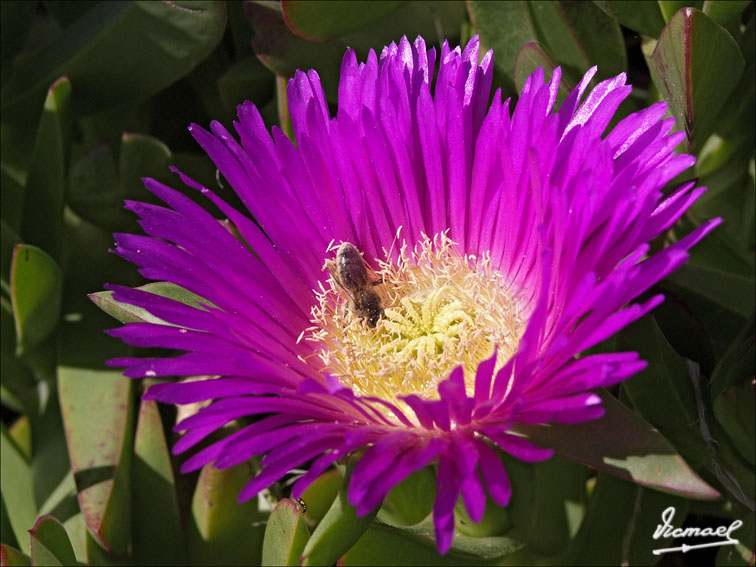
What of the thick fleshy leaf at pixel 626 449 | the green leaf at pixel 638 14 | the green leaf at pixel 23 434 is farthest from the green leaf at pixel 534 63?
the green leaf at pixel 23 434

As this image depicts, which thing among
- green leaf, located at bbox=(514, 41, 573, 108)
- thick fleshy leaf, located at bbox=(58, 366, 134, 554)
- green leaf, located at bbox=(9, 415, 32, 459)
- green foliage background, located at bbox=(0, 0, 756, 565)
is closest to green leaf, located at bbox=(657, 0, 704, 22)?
green foliage background, located at bbox=(0, 0, 756, 565)

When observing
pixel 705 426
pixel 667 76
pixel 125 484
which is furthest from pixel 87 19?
pixel 705 426

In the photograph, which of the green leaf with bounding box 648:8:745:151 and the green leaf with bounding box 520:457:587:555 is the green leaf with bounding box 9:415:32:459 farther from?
the green leaf with bounding box 648:8:745:151

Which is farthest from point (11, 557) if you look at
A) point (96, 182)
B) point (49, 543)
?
point (96, 182)

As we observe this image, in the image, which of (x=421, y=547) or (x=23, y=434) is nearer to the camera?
→ (x=421, y=547)

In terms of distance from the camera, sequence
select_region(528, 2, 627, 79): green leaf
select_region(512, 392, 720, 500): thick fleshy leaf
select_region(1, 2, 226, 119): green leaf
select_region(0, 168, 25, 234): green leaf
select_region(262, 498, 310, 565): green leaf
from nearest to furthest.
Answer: select_region(512, 392, 720, 500): thick fleshy leaf < select_region(262, 498, 310, 565): green leaf < select_region(528, 2, 627, 79): green leaf < select_region(1, 2, 226, 119): green leaf < select_region(0, 168, 25, 234): green leaf

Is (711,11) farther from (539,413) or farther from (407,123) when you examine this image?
(539,413)

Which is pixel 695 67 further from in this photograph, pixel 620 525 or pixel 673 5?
pixel 620 525
